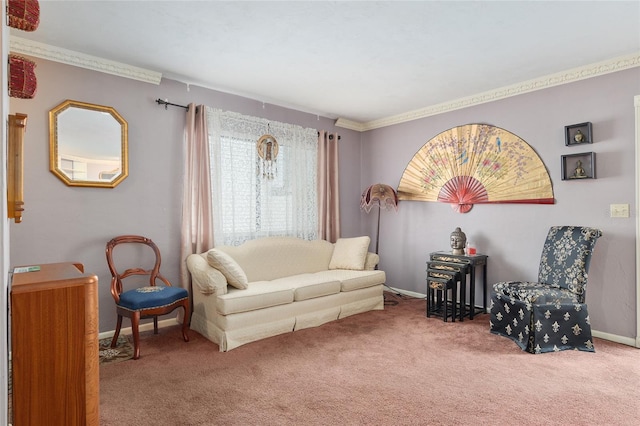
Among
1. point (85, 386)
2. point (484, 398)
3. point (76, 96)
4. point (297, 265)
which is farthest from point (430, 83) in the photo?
point (85, 386)

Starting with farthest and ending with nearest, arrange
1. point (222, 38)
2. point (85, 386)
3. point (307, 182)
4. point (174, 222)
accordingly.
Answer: point (307, 182)
point (174, 222)
point (222, 38)
point (85, 386)

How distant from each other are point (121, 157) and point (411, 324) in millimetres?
3312

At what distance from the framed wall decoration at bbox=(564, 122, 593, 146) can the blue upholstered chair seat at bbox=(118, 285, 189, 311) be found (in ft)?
13.0

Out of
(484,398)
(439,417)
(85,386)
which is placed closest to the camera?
(85,386)

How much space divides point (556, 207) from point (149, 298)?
3964 mm

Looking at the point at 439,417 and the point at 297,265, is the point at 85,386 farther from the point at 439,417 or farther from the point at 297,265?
the point at 297,265

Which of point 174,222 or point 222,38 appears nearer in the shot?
point 222,38

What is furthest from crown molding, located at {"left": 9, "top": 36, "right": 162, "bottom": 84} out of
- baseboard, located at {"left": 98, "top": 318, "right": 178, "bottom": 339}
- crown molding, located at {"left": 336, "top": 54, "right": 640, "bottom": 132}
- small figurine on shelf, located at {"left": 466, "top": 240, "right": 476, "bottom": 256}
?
small figurine on shelf, located at {"left": 466, "top": 240, "right": 476, "bottom": 256}

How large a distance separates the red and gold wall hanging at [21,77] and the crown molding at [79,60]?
178cm

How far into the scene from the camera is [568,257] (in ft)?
11.0

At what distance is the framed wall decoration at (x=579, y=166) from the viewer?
139 inches

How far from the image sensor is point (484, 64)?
3516 millimetres

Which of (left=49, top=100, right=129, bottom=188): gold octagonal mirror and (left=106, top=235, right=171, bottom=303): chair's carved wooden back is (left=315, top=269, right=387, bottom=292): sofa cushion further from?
(left=49, top=100, right=129, bottom=188): gold octagonal mirror

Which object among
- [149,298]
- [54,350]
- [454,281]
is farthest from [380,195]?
[54,350]
